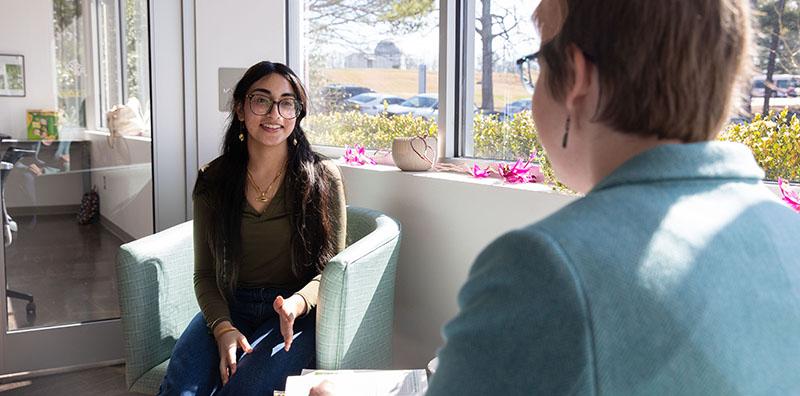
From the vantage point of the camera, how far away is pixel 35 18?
3195mm

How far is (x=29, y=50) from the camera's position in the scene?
318 cm

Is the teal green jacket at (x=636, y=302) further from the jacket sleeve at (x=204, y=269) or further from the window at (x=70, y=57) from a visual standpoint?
the window at (x=70, y=57)

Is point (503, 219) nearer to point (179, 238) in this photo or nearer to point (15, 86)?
point (179, 238)

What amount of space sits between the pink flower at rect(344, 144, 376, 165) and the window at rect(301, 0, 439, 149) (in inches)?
5.6

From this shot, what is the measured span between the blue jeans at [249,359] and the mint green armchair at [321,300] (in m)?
0.09

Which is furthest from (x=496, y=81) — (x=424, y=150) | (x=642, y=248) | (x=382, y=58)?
(x=642, y=248)

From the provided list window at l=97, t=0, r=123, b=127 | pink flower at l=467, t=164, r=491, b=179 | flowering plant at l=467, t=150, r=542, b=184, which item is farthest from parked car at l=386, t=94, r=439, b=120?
window at l=97, t=0, r=123, b=127

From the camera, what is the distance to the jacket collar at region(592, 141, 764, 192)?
1.92 ft

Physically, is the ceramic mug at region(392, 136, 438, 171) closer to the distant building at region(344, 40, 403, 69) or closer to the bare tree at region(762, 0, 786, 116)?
the distant building at region(344, 40, 403, 69)

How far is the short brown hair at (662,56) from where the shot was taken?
1.94 feet

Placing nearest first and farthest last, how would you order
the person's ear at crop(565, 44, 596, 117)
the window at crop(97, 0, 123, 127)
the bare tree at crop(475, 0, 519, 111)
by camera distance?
the person's ear at crop(565, 44, 596, 117) < the bare tree at crop(475, 0, 519, 111) < the window at crop(97, 0, 123, 127)

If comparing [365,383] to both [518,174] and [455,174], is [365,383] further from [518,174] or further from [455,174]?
[455,174]

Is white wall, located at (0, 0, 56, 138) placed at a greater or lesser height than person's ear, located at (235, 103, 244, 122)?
greater

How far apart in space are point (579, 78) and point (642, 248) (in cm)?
18
